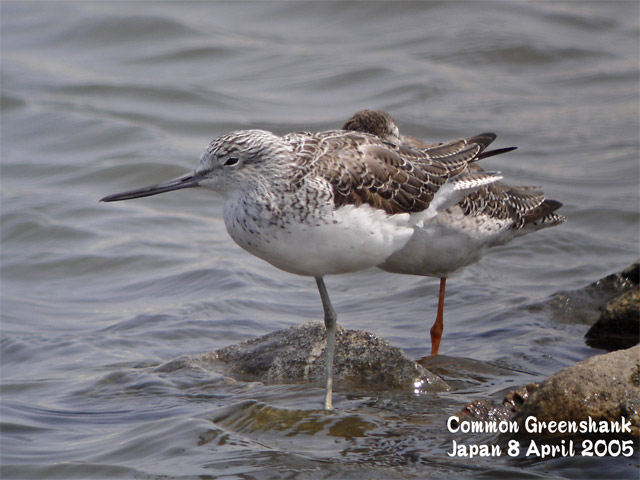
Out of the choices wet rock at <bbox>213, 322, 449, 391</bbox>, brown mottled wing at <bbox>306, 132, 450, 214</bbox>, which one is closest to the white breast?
brown mottled wing at <bbox>306, 132, 450, 214</bbox>

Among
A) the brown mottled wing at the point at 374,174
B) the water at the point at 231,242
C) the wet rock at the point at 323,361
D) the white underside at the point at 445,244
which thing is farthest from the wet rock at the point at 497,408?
the white underside at the point at 445,244

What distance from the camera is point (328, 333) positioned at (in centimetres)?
721

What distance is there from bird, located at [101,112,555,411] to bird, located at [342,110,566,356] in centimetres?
79

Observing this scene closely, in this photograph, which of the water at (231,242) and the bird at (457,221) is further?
the bird at (457,221)

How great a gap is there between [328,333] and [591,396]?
2.26 meters

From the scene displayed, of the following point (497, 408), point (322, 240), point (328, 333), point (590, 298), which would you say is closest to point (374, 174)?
point (322, 240)

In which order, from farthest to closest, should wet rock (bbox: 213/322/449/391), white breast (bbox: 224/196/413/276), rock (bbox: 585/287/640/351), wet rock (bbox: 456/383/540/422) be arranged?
1. rock (bbox: 585/287/640/351)
2. wet rock (bbox: 213/322/449/391)
3. wet rock (bbox: 456/383/540/422)
4. white breast (bbox: 224/196/413/276)

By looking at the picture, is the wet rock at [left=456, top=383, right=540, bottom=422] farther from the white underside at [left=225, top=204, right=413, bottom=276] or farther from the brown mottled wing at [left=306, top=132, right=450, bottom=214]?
the brown mottled wing at [left=306, top=132, right=450, bottom=214]

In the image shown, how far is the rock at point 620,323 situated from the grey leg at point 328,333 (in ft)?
9.06

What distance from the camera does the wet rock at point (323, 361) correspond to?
733cm

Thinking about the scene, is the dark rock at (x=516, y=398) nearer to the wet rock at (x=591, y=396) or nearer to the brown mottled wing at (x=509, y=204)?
the wet rock at (x=591, y=396)

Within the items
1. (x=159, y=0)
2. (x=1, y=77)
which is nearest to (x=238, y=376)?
(x=1, y=77)

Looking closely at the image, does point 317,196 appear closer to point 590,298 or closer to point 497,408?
point 497,408

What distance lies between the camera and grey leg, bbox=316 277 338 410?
6.88 metres
